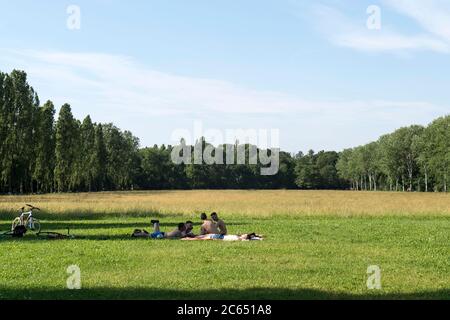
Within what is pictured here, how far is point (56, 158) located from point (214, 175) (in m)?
79.2

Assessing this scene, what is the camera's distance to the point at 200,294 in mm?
12016

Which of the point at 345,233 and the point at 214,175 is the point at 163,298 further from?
the point at 214,175

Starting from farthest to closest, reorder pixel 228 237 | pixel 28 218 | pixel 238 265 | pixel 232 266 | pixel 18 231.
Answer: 1. pixel 28 218
2. pixel 18 231
3. pixel 228 237
4. pixel 238 265
5. pixel 232 266

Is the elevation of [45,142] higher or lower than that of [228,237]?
higher

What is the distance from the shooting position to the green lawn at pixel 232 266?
12.4 meters

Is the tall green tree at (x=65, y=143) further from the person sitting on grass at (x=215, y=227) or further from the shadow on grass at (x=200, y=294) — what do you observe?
the shadow on grass at (x=200, y=294)

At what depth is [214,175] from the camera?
172 meters

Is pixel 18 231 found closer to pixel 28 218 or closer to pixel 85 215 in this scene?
pixel 28 218

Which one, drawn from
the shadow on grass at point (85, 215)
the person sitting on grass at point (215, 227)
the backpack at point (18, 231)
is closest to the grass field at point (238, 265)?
the backpack at point (18, 231)

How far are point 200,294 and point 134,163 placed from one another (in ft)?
461

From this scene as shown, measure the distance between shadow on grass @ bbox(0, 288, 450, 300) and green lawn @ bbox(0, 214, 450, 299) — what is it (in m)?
0.02

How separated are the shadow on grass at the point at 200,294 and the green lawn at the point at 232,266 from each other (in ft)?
0.07

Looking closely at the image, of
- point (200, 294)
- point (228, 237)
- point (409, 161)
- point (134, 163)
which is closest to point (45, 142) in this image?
point (134, 163)

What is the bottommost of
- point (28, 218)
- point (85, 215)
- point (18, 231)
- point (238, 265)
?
point (85, 215)
